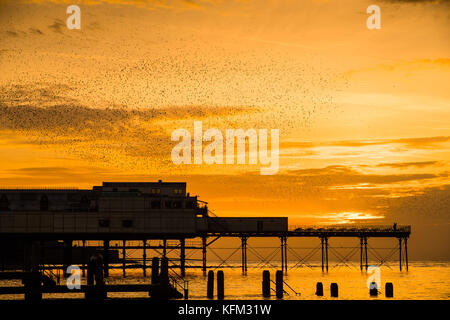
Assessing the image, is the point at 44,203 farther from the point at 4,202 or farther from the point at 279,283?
the point at 279,283

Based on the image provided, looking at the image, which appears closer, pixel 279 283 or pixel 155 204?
pixel 279 283

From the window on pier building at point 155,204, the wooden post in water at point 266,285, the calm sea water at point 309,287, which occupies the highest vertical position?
the window on pier building at point 155,204

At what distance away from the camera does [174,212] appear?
98375mm

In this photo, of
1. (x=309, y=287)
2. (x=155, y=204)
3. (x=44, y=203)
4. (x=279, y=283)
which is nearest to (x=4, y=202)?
(x=44, y=203)

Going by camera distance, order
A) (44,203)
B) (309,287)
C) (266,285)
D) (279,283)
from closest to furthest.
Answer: (279,283) → (266,285) → (309,287) → (44,203)

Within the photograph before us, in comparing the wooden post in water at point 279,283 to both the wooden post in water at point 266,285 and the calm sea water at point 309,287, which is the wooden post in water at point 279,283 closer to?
the wooden post in water at point 266,285

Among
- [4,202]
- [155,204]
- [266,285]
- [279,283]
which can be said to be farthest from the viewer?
[4,202]

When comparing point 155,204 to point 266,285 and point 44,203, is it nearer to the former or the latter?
point 44,203

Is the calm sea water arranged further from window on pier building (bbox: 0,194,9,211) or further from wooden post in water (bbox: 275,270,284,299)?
window on pier building (bbox: 0,194,9,211)

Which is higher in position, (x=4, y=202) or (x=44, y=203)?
(x=4, y=202)

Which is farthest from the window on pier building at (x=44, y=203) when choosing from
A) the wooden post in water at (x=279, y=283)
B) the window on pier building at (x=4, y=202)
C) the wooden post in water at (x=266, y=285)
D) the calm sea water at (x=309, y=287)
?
the wooden post in water at (x=279, y=283)

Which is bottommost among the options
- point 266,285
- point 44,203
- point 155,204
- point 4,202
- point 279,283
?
point 266,285
